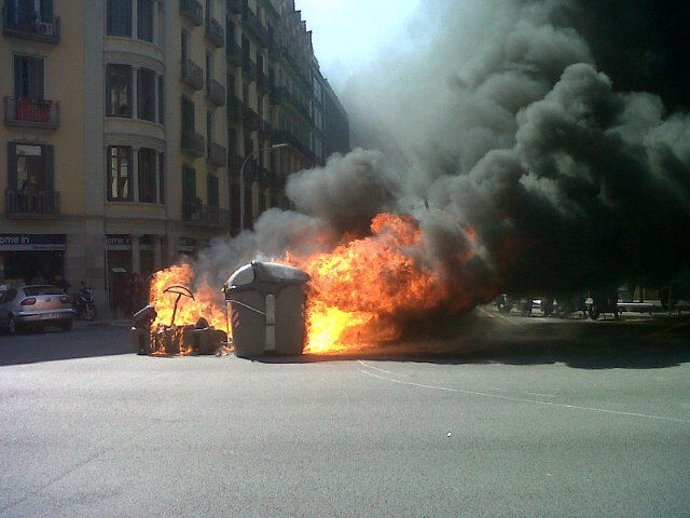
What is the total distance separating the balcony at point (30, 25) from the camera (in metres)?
27.8

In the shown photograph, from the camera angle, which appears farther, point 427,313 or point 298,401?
point 427,313

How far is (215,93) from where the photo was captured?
1433 inches

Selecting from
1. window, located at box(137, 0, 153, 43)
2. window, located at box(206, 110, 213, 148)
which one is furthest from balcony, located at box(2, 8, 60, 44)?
window, located at box(206, 110, 213, 148)

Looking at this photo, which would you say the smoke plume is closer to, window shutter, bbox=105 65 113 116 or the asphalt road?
the asphalt road

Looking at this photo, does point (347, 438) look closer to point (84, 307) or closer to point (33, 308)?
point (33, 308)

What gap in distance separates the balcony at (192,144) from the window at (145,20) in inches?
176

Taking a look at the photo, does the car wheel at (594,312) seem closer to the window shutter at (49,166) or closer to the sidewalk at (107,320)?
the sidewalk at (107,320)

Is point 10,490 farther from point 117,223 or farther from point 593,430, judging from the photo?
point 117,223

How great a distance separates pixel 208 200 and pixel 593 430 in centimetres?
3106

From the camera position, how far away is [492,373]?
11258 millimetres

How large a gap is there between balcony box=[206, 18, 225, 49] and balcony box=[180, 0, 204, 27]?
1170 millimetres

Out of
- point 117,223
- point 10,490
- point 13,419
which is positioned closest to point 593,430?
point 10,490

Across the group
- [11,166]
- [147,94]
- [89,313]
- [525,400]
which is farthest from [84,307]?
[525,400]

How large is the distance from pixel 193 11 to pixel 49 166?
Result: 33.6 feet
